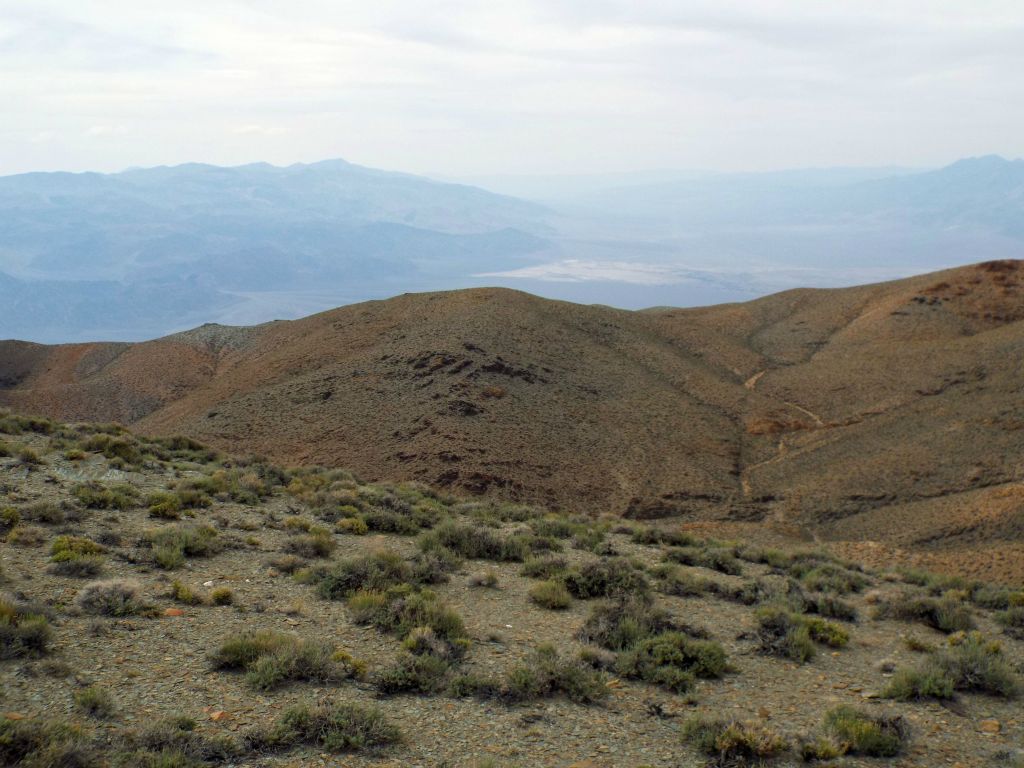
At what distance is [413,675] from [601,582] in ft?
18.2

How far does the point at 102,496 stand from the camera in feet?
55.2

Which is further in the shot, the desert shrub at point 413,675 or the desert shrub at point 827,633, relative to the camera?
the desert shrub at point 827,633

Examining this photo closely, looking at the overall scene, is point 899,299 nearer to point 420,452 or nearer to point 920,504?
point 920,504

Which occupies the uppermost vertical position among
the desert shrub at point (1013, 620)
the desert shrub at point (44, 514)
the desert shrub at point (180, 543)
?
the desert shrub at point (44, 514)

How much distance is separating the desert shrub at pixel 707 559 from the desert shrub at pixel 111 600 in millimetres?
11083

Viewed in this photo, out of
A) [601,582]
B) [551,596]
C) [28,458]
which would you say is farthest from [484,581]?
[28,458]

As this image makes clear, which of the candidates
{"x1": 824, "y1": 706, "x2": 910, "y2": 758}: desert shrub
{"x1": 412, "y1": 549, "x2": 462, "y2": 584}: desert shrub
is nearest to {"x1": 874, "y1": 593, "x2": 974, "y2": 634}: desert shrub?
{"x1": 824, "y1": 706, "x2": 910, "y2": 758}: desert shrub

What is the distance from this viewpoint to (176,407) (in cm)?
4488

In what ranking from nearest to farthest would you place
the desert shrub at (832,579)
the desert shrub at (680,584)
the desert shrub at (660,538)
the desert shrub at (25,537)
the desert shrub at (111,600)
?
the desert shrub at (111,600) < the desert shrub at (25,537) < the desert shrub at (680,584) < the desert shrub at (832,579) < the desert shrub at (660,538)

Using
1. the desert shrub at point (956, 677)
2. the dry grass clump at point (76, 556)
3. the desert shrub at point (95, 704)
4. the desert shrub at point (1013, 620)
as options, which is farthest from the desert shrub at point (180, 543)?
the desert shrub at point (1013, 620)

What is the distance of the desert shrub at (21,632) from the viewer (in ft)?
30.4

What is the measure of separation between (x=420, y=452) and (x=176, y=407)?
1904cm

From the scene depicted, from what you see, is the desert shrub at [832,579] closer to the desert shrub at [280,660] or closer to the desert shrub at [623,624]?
the desert shrub at [623,624]

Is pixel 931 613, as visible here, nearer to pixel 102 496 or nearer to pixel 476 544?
pixel 476 544
